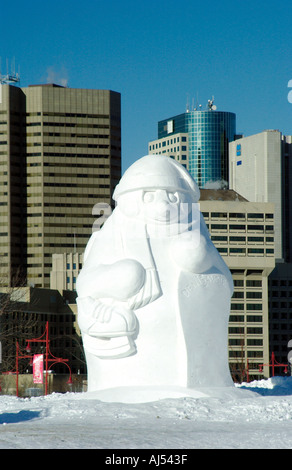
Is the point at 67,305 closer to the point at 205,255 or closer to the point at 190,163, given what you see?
the point at 190,163

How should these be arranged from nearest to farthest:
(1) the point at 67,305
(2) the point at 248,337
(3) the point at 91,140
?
(1) the point at 67,305 → (2) the point at 248,337 → (3) the point at 91,140

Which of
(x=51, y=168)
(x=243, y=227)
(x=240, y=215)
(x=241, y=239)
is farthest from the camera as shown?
(x=51, y=168)

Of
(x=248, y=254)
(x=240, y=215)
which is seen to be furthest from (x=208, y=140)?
(x=248, y=254)

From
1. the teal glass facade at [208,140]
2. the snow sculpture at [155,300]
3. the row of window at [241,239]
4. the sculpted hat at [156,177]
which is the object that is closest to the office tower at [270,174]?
the teal glass facade at [208,140]

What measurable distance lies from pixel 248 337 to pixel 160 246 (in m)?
85.1

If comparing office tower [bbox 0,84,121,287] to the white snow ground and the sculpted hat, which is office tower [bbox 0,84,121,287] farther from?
the white snow ground

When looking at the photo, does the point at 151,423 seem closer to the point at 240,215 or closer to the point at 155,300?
the point at 155,300

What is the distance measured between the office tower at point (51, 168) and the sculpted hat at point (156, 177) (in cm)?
9116

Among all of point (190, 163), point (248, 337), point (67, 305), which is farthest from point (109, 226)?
point (190, 163)

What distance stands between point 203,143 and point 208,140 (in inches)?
41.7

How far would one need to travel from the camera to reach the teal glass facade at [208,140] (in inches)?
6250

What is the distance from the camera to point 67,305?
98.1 meters

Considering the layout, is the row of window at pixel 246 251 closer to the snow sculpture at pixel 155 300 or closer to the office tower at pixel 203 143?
the office tower at pixel 203 143

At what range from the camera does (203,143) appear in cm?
15938
